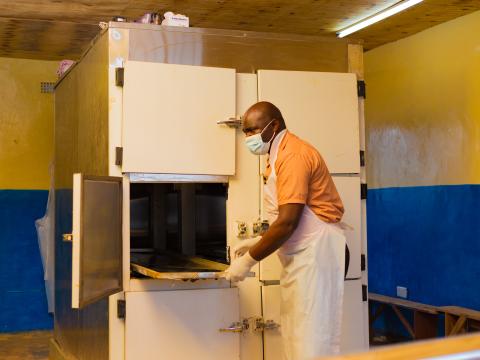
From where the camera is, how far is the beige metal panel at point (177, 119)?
335cm

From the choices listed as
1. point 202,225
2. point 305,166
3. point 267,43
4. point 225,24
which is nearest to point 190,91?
point 267,43

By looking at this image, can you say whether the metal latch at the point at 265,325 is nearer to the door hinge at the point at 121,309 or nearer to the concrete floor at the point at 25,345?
the door hinge at the point at 121,309

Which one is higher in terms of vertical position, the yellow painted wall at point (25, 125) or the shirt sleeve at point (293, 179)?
the yellow painted wall at point (25, 125)

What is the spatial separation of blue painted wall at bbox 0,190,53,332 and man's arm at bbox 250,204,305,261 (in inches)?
161

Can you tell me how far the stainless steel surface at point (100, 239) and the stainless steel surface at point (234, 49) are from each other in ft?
2.33

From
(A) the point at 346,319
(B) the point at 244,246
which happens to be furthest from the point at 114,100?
(A) the point at 346,319

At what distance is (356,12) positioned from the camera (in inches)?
201

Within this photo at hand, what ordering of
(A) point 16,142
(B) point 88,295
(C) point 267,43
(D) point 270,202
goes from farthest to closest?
(A) point 16,142 → (C) point 267,43 → (D) point 270,202 → (B) point 88,295

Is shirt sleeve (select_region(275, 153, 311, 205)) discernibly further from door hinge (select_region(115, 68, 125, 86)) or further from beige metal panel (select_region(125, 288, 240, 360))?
door hinge (select_region(115, 68, 125, 86))

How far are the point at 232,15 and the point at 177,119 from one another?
1.99m

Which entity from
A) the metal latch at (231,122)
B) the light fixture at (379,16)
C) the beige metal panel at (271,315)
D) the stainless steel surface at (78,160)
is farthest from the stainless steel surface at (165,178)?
the light fixture at (379,16)

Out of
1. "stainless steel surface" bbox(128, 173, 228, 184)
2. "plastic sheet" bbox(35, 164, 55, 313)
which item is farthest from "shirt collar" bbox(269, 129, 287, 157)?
"plastic sheet" bbox(35, 164, 55, 313)

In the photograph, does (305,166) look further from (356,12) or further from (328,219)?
(356,12)

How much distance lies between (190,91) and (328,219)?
98cm
